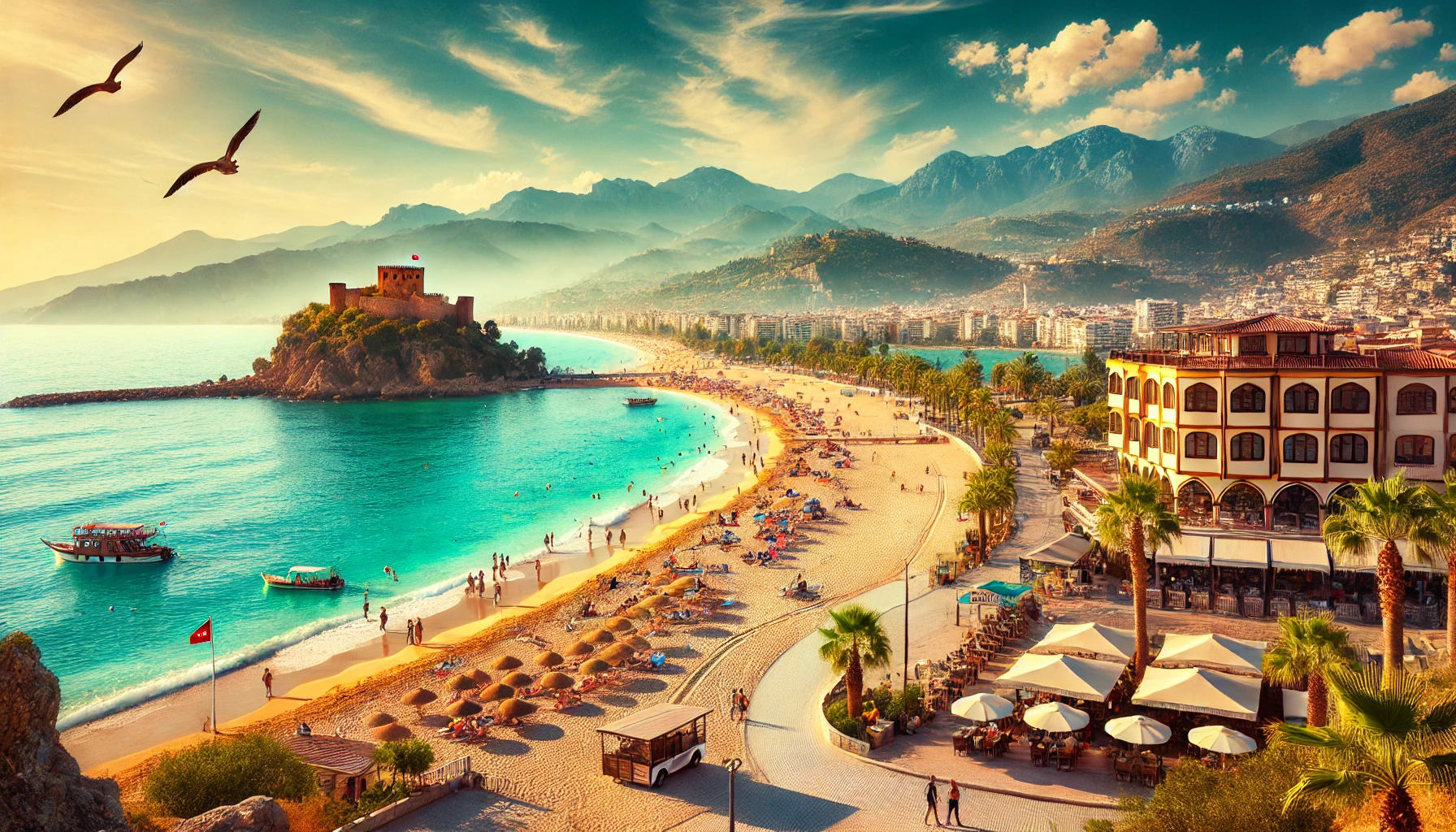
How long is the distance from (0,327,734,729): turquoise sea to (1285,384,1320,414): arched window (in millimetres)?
31161

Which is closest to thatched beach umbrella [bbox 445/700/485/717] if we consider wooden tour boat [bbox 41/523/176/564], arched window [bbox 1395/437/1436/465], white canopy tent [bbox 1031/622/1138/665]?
white canopy tent [bbox 1031/622/1138/665]

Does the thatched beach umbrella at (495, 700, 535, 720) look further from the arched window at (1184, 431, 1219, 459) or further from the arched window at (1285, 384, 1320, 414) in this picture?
the arched window at (1285, 384, 1320, 414)

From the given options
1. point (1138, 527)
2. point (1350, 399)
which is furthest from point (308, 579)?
point (1350, 399)

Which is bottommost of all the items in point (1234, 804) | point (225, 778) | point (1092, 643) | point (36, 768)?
point (225, 778)

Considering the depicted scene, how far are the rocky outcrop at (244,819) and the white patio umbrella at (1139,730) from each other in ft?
46.6

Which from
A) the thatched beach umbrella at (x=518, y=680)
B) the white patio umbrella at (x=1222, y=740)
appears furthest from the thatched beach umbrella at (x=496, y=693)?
the white patio umbrella at (x=1222, y=740)

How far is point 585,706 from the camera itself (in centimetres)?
2064

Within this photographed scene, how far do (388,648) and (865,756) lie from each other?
18444 mm

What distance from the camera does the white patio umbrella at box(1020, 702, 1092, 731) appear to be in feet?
50.1

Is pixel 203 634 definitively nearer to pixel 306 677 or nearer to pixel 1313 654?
pixel 306 677

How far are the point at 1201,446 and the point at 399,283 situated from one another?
11482cm

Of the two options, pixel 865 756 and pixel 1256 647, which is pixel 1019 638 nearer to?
pixel 1256 647

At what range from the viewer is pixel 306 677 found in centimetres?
2525

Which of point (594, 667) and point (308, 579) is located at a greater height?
point (594, 667)
